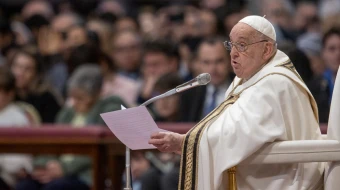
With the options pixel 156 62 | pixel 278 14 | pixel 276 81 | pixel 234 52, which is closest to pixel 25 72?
pixel 156 62

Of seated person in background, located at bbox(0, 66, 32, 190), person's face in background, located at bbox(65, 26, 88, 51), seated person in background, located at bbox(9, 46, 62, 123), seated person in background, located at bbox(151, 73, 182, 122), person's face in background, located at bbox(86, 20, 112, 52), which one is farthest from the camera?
person's face in background, located at bbox(86, 20, 112, 52)

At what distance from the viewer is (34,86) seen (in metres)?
9.20

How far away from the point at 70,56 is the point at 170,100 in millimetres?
2114

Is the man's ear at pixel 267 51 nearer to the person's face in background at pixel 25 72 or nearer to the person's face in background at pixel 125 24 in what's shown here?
the person's face in background at pixel 25 72

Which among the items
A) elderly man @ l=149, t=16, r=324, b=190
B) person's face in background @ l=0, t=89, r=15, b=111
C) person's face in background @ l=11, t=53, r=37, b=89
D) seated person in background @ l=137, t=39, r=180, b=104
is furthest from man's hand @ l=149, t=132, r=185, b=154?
person's face in background @ l=11, t=53, r=37, b=89

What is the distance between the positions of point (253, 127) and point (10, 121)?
3865 mm

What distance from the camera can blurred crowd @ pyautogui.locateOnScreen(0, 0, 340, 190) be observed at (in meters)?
7.35

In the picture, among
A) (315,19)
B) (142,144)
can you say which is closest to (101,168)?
(142,144)

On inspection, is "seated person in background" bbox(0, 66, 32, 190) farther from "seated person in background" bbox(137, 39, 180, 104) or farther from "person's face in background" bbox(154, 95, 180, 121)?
"person's face in background" bbox(154, 95, 180, 121)

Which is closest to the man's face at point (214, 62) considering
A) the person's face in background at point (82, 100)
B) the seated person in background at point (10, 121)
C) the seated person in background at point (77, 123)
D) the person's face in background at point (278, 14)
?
the seated person in background at point (77, 123)

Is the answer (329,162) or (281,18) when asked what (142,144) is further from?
(281,18)

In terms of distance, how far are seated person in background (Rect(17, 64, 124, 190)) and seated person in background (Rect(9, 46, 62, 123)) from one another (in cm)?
78

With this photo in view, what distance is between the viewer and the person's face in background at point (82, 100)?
7680mm

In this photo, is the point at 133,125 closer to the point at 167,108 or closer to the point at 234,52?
the point at 234,52
